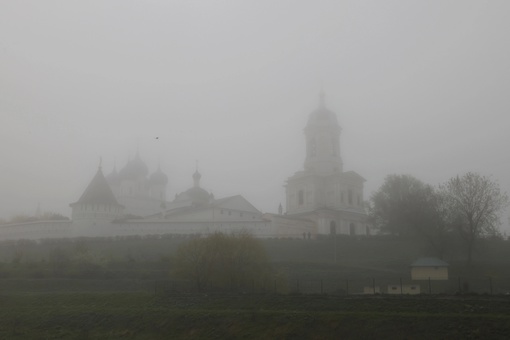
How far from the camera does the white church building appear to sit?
63906 mm

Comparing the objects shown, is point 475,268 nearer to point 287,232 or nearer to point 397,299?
point 397,299

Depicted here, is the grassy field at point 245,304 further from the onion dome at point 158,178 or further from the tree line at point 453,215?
the onion dome at point 158,178

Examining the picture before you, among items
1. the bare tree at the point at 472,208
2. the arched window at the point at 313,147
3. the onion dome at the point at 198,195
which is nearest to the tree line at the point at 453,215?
the bare tree at the point at 472,208

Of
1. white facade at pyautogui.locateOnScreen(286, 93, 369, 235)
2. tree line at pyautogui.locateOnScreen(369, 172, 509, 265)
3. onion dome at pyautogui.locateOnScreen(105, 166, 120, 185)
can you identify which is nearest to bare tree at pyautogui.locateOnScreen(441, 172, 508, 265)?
tree line at pyautogui.locateOnScreen(369, 172, 509, 265)

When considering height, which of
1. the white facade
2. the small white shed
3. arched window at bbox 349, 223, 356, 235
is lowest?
the small white shed

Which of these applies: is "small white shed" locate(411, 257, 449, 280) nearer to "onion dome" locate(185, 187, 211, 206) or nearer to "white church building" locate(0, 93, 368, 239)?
"white church building" locate(0, 93, 368, 239)

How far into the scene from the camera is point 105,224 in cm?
6469

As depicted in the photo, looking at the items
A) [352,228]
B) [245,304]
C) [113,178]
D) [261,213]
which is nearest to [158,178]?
[113,178]

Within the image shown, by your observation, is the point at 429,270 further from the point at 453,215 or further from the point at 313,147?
the point at 313,147

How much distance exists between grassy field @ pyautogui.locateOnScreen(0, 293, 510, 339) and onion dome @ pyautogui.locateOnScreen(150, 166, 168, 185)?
63303 mm

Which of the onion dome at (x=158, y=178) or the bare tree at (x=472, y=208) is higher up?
the onion dome at (x=158, y=178)

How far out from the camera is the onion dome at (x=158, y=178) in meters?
94.9

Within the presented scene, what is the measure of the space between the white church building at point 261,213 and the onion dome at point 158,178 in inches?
544

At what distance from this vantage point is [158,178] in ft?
313
